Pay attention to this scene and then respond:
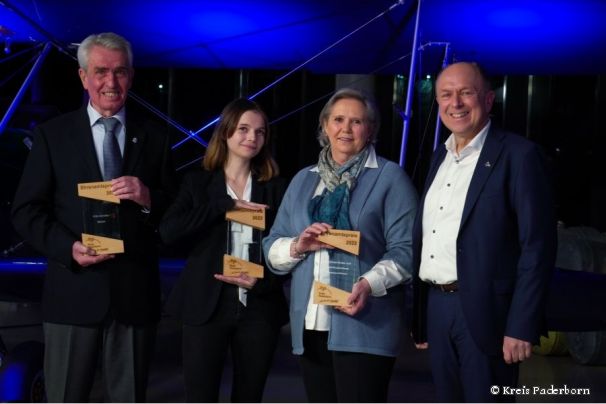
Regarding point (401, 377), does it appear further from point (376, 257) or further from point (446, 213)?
point (446, 213)

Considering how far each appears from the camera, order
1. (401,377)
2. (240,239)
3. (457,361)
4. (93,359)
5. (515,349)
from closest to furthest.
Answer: (515,349), (457,361), (93,359), (240,239), (401,377)

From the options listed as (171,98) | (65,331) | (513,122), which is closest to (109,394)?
(65,331)

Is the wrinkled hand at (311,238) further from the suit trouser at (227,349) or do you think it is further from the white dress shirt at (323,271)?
the suit trouser at (227,349)

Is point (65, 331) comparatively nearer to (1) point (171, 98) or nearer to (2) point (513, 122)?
(1) point (171, 98)

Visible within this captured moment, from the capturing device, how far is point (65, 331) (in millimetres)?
A: 2826

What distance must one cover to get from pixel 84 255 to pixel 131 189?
26cm

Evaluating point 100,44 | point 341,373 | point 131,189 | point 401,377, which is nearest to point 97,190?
point 131,189

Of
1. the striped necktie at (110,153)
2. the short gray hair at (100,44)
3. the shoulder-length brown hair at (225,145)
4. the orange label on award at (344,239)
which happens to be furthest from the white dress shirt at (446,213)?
the short gray hair at (100,44)

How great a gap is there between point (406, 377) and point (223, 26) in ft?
8.63

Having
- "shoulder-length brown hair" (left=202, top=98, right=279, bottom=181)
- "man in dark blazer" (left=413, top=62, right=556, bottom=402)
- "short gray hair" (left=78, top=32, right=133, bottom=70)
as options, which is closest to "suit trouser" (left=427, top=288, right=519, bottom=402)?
"man in dark blazer" (left=413, top=62, right=556, bottom=402)

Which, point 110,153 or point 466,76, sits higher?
point 466,76

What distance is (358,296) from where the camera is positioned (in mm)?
2666

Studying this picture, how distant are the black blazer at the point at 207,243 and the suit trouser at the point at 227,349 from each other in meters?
0.03

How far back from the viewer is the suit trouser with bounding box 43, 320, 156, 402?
281 centimetres
